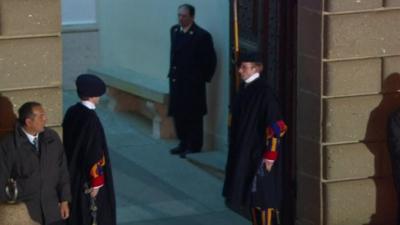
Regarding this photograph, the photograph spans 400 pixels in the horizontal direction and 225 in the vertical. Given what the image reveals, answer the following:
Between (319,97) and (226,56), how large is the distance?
3.18 metres

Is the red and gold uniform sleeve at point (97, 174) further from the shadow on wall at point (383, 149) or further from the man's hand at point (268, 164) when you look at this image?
the shadow on wall at point (383, 149)

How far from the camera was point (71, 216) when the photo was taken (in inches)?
389

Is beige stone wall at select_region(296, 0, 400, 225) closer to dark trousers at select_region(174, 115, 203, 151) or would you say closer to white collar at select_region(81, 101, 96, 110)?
white collar at select_region(81, 101, 96, 110)

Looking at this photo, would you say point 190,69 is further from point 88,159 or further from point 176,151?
point 88,159

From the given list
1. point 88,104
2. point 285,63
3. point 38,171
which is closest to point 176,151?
point 285,63

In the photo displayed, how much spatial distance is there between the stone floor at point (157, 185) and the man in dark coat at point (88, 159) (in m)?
1.97

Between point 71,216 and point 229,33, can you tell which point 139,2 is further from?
point 71,216

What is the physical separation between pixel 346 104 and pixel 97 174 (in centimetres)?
242

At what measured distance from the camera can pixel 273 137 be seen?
10102mm

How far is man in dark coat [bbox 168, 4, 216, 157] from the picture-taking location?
45.9 ft

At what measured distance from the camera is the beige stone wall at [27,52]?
9.76 m

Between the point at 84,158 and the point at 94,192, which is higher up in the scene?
the point at 84,158

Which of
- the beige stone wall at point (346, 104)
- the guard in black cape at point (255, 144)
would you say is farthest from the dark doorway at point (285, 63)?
the guard in black cape at point (255, 144)

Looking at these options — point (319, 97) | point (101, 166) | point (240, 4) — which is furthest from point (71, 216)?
point (240, 4)
